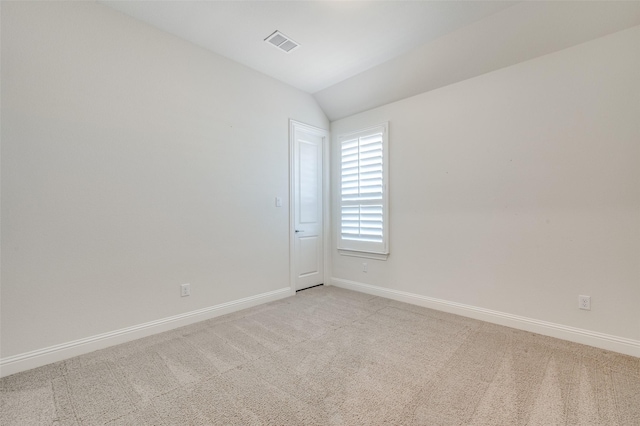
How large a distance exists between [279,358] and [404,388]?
0.92 meters

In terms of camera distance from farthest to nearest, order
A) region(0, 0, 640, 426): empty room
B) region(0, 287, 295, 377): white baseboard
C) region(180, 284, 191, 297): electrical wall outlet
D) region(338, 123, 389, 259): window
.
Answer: region(338, 123, 389, 259): window < region(180, 284, 191, 297): electrical wall outlet < region(0, 287, 295, 377): white baseboard < region(0, 0, 640, 426): empty room

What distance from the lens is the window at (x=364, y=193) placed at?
360cm

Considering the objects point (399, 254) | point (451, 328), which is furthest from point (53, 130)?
point (451, 328)

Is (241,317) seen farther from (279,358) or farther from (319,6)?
(319,6)

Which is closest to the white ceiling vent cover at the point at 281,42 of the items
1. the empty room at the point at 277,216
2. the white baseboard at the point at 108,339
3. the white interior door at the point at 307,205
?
the empty room at the point at 277,216

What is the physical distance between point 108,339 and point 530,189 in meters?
3.95

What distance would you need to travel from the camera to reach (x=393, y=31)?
2600mm

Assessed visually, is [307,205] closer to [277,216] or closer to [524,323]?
[277,216]

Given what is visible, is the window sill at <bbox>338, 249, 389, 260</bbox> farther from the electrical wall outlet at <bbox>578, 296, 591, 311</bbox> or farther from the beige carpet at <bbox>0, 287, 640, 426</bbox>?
the electrical wall outlet at <bbox>578, 296, 591, 311</bbox>

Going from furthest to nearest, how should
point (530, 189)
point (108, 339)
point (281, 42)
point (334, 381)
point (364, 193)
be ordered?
point (364, 193), point (281, 42), point (530, 189), point (108, 339), point (334, 381)

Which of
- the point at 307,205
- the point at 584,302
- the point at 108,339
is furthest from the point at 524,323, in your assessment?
the point at 108,339

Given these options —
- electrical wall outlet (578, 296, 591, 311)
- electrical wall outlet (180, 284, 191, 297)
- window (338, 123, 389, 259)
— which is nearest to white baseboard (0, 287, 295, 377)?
electrical wall outlet (180, 284, 191, 297)

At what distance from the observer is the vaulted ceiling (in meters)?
2.25

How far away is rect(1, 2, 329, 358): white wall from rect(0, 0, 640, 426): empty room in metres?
0.01
